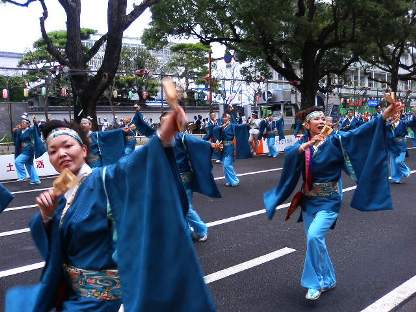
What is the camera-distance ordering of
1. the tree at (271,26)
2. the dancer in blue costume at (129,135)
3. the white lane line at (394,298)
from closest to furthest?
the white lane line at (394,298), the dancer in blue costume at (129,135), the tree at (271,26)

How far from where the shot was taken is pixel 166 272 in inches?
82.6

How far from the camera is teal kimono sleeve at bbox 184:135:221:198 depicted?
624 cm

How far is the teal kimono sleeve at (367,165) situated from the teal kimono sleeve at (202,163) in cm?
211


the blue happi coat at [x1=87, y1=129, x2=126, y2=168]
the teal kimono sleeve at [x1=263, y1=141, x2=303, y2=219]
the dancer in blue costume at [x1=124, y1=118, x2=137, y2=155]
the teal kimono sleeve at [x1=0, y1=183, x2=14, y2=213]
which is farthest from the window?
the teal kimono sleeve at [x1=0, y1=183, x2=14, y2=213]

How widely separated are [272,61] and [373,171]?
17828 mm

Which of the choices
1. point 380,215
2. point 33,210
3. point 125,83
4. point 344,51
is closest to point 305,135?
point 380,215

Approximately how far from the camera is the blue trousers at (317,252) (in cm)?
436

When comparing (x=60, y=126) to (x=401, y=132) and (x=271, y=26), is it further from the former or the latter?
(x=271, y=26)

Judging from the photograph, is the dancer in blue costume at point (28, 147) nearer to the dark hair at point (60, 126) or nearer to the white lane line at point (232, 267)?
the white lane line at point (232, 267)

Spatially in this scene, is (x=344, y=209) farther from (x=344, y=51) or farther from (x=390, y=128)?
(x=344, y=51)

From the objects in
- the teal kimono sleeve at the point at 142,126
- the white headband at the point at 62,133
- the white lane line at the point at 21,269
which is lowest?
the white lane line at the point at 21,269

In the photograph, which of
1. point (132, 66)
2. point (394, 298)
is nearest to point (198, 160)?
point (394, 298)

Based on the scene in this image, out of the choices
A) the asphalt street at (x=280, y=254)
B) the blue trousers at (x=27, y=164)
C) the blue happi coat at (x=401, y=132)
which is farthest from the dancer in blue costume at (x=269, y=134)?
the asphalt street at (x=280, y=254)

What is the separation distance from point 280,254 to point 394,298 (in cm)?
164
